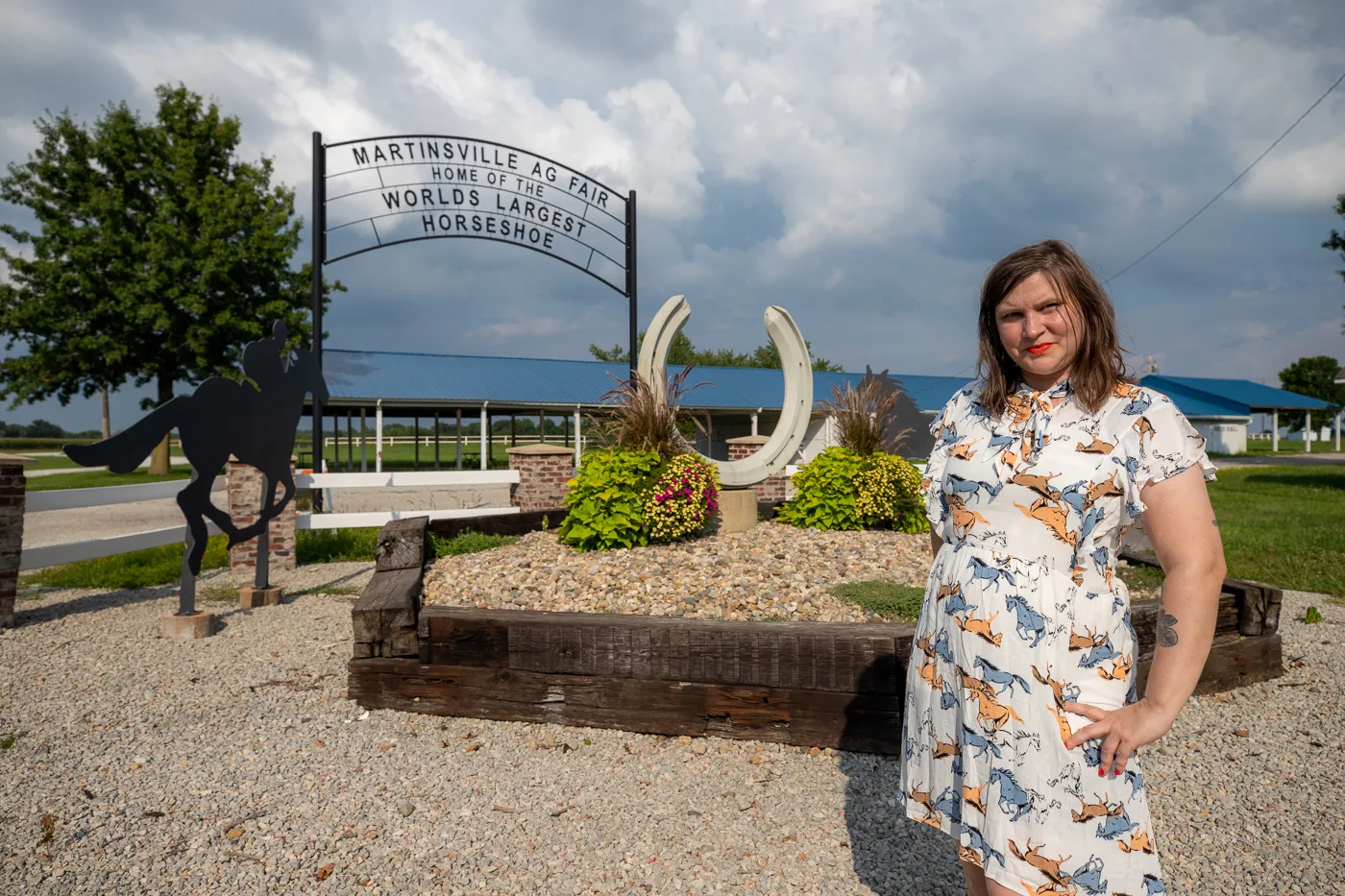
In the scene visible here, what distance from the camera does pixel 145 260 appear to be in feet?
65.0

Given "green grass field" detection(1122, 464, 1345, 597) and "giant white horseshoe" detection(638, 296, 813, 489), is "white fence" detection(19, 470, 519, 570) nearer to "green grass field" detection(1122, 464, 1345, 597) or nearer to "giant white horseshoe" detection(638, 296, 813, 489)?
"giant white horseshoe" detection(638, 296, 813, 489)

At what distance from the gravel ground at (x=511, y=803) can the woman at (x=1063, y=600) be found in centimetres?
100

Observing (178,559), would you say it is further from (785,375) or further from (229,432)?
(785,375)

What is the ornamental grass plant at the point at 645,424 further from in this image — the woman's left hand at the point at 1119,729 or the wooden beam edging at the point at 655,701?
the woman's left hand at the point at 1119,729

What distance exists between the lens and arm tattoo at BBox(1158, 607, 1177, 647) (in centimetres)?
132

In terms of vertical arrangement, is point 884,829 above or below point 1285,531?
below

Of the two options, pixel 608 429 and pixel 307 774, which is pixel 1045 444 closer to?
pixel 307 774

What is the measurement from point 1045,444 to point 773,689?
6.64 feet

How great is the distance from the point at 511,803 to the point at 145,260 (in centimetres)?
2266

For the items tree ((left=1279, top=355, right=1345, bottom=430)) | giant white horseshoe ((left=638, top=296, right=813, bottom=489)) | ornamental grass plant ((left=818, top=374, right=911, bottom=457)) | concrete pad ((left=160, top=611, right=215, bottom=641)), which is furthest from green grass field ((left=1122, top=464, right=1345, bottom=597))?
tree ((left=1279, top=355, right=1345, bottom=430))

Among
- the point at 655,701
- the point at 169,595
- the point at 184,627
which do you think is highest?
the point at 655,701

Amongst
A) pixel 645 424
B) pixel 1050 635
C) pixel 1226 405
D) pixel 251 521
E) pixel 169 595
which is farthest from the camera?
pixel 1226 405

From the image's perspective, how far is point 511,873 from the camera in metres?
2.33

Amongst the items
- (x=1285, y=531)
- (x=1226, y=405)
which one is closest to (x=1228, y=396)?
(x=1226, y=405)
